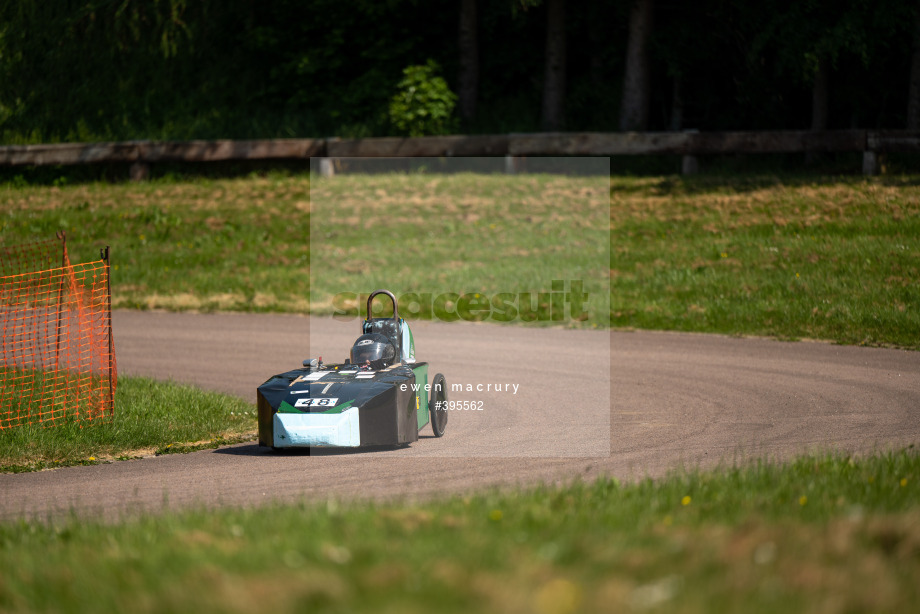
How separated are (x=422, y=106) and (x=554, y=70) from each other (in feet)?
14.4

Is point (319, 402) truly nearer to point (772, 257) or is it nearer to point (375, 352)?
point (375, 352)

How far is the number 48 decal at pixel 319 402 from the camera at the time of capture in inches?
365

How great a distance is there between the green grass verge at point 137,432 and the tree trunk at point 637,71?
2071 centimetres

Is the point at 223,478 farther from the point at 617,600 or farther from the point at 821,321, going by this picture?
the point at 821,321

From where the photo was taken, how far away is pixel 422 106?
31359mm

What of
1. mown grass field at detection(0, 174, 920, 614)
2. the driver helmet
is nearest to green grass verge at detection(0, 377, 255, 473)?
mown grass field at detection(0, 174, 920, 614)

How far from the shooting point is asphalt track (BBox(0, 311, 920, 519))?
8398 mm

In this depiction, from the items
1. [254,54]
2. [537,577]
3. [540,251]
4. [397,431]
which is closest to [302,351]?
[397,431]

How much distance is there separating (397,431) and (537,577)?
17.0ft

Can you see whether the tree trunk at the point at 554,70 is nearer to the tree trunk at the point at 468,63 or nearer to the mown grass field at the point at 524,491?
the tree trunk at the point at 468,63

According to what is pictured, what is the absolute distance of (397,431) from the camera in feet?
31.3

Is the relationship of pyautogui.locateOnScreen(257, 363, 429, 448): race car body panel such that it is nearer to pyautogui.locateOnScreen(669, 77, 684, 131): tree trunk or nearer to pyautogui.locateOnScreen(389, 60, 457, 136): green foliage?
pyautogui.locateOnScreen(389, 60, 457, 136): green foliage

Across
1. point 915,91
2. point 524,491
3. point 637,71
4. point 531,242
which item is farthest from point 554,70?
point 524,491

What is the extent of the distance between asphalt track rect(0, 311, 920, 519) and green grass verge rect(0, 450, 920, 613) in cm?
122
